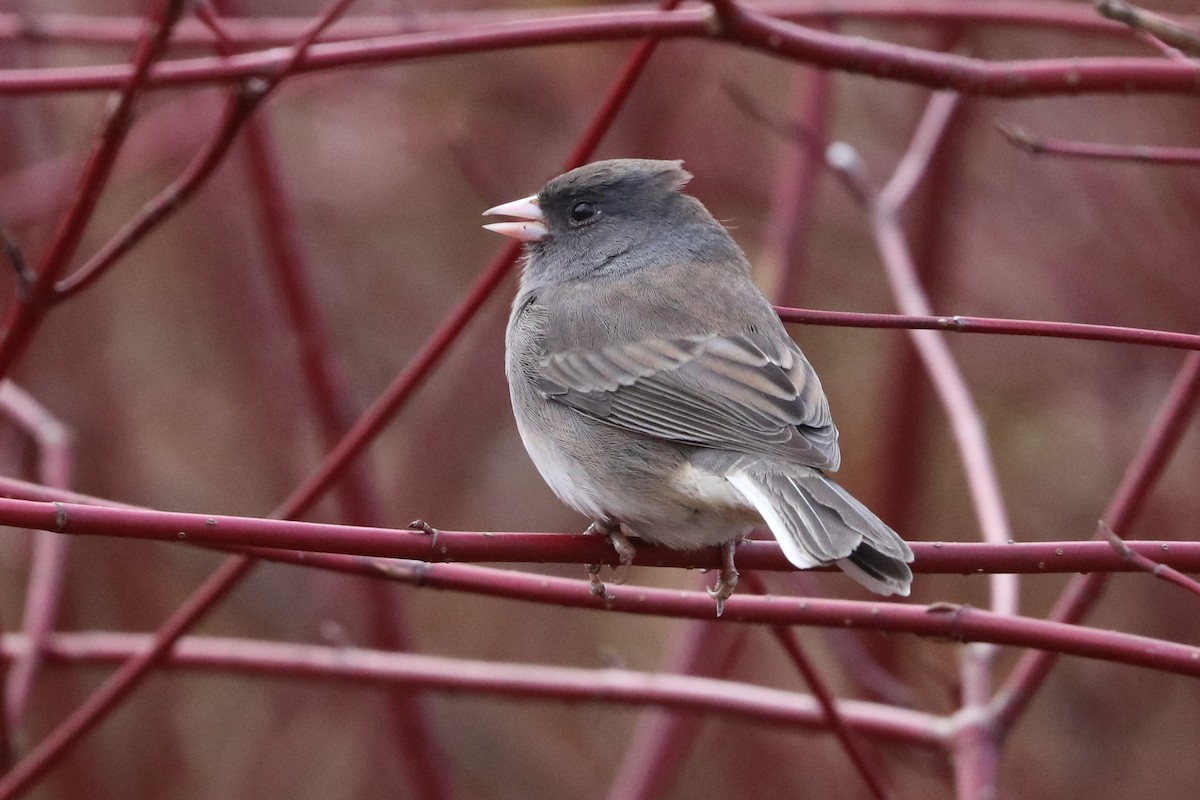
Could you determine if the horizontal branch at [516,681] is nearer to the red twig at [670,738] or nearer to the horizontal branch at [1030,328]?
the red twig at [670,738]

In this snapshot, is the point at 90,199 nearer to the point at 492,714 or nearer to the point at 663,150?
the point at 663,150

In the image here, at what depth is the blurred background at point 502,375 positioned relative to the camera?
14.1 ft

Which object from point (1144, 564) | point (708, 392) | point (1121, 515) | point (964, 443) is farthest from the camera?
point (964, 443)

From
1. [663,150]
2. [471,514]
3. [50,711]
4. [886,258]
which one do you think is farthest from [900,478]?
[50,711]

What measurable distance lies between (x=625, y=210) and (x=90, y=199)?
143cm

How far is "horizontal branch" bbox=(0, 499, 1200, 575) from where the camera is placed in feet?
4.86

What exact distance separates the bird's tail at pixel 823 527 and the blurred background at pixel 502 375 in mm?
1708

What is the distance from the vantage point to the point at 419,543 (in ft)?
5.15

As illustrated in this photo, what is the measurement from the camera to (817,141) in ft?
10.2

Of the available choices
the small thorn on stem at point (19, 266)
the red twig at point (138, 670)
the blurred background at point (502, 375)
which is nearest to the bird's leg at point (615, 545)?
the red twig at point (138, 670)

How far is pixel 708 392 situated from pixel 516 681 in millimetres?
601

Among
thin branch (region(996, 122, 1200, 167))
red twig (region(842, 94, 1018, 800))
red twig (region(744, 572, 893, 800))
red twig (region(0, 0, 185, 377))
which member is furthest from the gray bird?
red twig (region(0, 0, 185, 377))

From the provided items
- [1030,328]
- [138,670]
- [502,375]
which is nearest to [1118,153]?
[1030,328]

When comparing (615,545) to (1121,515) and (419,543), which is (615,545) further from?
(1121,515)
